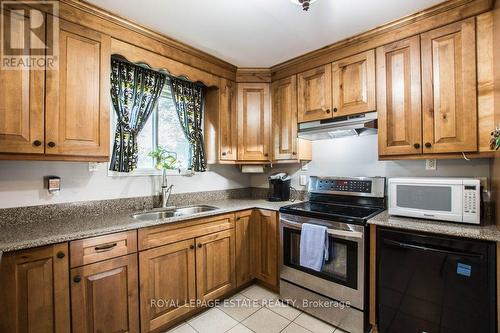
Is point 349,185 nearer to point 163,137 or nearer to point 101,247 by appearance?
point 163,137

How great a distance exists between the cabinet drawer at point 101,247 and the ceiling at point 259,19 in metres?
1.60

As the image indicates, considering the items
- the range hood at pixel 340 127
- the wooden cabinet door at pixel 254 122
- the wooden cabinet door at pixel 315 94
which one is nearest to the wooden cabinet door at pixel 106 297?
the wooden cabinet door at pixel 254 122

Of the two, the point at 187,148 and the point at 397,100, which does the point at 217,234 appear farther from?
the point at 397,100

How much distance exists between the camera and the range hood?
2.05 m

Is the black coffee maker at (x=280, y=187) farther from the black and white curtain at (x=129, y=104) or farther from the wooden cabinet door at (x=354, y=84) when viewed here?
the black and white curtain at (x=129, y=104)

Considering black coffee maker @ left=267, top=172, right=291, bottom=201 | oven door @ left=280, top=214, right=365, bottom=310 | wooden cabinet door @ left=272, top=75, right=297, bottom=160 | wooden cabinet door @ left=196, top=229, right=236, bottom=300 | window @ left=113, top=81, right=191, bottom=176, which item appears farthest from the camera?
black coffee maker @ left=267, top=172, right=291, bottom=201

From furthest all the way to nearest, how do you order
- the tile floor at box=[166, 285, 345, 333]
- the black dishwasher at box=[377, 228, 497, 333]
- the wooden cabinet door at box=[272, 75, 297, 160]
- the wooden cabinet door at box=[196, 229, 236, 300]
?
the wooden cabinet door at box=[272, 75, 297, 160]
the wooden cabinet door at box=[196, 229, 236, 300]
the tile floor at box=[166, 285, 345, 333]
the black dishwasher at box=[377, 228, 497, 333]

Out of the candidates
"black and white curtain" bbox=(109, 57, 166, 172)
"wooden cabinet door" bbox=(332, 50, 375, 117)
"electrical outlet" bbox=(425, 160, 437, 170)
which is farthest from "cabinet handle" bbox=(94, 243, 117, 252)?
"electrical outlet" bbox=(425, 160, 437, 170)

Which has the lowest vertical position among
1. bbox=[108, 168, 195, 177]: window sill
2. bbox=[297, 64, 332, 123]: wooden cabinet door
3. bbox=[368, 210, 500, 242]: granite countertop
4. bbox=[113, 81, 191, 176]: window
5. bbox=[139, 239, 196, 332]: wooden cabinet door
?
bbox=[139, 239, 196, 332]: wooden cabinet door

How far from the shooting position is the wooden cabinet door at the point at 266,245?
7.68 ft

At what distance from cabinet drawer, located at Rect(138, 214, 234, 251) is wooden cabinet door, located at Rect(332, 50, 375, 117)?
1482mm

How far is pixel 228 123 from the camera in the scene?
2.72 m

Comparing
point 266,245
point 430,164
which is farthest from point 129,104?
point 430,164

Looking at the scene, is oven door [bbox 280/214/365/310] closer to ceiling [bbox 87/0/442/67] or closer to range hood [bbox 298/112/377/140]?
range hood [bbox 298/112/377/140]
